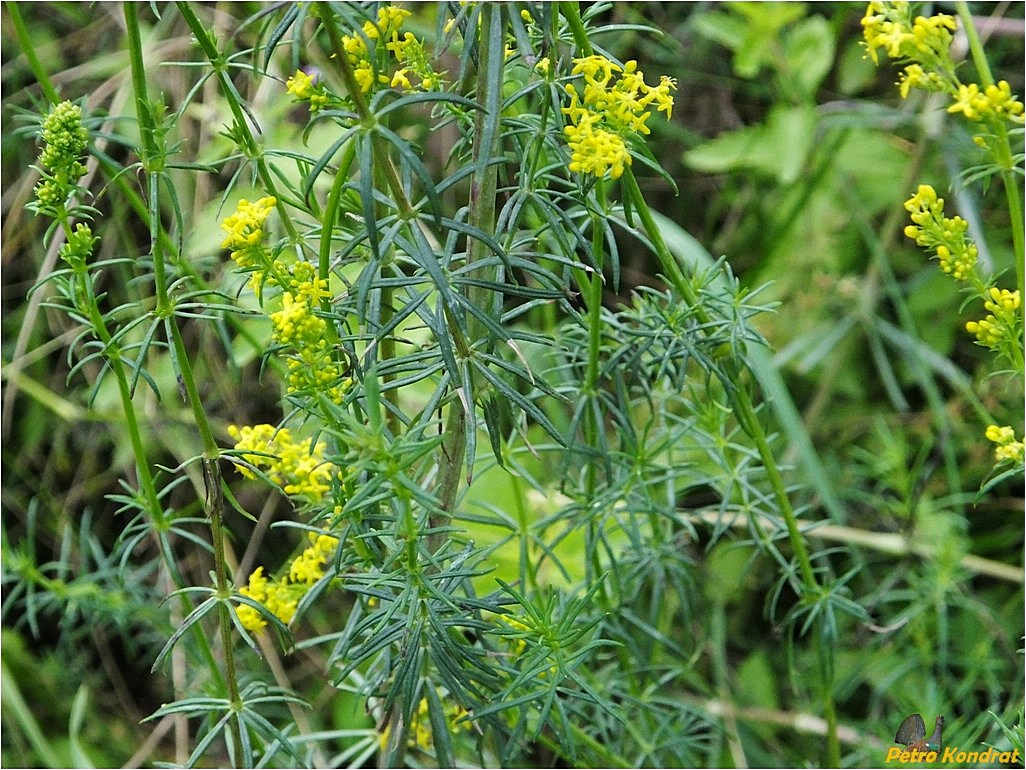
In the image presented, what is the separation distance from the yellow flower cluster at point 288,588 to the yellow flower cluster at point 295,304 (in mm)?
266

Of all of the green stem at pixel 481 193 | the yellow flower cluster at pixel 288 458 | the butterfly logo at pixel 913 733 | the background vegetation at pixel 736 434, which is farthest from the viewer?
the background vegetation at pixel 736 434

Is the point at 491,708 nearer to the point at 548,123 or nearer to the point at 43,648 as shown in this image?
the point at 548,123

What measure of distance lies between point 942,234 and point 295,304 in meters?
0.67

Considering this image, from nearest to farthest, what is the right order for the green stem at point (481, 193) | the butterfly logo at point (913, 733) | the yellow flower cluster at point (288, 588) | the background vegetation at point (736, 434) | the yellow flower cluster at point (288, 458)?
1. the green stem at point (481, 193)
2. the yellow flower cluster at point (288, 458)
3. the yellow flower cluster at point (288, 588)
4. the butterfly logo at point (913, 733)
5. the background vegetation at point (736, 434)

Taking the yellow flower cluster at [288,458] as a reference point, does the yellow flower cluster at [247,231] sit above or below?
above

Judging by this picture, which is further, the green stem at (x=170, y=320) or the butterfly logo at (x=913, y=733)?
the butterfly logo at (x=913, y=733)

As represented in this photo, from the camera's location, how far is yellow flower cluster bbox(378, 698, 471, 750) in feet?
3.85

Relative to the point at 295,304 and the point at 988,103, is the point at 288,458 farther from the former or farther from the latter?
the point at 988,103

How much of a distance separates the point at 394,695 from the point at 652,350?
54cm

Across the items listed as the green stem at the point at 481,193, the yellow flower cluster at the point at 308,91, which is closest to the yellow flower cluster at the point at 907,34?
the green stem at the point at 481,193

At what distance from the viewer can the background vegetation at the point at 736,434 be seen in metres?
1.72

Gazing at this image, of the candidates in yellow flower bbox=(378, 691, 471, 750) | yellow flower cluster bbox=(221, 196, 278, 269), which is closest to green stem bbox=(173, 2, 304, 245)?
yellow flower cluster bbox=(221, 196, 278, 269)

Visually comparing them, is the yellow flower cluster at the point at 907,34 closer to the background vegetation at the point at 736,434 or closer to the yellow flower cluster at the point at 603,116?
the yellow flower cluster at the point at 603,116

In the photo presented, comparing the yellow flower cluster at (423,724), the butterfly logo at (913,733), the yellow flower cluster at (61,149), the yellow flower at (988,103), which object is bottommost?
the butterfly logo at (913,733)
